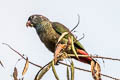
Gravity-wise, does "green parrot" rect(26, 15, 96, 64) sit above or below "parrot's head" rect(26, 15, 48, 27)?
below

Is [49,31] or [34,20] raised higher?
[34,20]

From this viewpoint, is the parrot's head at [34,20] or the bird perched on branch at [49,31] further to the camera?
the parrot's head at [34,20]

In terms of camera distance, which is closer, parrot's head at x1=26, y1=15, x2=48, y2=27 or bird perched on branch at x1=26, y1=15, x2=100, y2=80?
bird perched on branch at x1=26, y1=15, x2=100, y2=80

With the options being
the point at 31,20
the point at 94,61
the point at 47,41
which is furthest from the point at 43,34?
the point at 94,61

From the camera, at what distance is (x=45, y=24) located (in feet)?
20.5

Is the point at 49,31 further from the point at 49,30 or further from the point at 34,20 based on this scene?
the point at 34,20

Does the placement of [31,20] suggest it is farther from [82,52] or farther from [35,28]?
[82,52]

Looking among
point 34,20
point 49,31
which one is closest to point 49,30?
point 49,31

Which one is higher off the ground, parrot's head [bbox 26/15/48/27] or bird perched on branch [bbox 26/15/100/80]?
parrot's head [bbox 26/15/48/27]

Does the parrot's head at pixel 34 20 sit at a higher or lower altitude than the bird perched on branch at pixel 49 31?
higher

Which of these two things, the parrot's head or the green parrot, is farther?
the parrot's head

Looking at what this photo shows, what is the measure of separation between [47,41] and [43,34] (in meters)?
0.23

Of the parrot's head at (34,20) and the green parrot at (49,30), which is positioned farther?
the parrot's head at (34,20)

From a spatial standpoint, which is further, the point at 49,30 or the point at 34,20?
the point at 34,20
